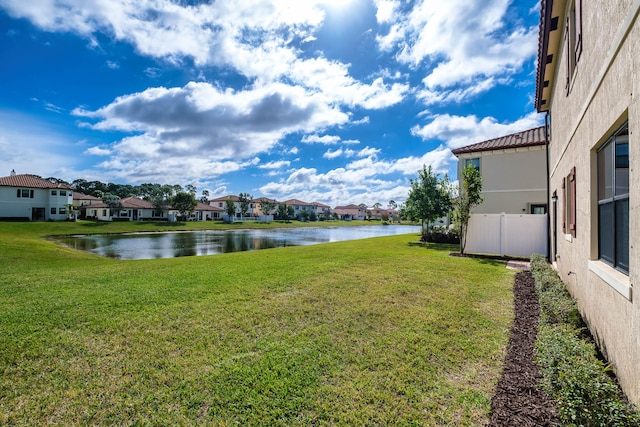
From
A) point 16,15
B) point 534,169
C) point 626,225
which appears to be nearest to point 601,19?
point 626,225

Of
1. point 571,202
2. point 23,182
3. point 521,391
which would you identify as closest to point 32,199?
point 23,182

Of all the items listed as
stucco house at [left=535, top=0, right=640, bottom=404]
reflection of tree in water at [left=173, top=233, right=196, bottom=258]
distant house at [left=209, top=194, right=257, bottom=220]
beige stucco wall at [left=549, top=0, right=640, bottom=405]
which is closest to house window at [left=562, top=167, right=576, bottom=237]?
stucco house at [left=535, top=0, right=640, bottom=404]

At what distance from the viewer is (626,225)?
3.16 metres

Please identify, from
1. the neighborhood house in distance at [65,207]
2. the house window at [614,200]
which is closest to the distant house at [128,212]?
the neighborhood house in distance at [65,207]

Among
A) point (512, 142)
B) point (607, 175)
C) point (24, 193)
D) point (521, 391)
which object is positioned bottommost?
point (521, 391)

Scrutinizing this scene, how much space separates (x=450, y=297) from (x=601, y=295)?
3249 millimetres

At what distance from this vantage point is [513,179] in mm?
19156

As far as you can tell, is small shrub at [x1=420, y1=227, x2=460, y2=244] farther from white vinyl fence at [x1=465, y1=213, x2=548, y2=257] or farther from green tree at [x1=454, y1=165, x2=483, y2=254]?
green tree at [x1=454, y1=165, x2=483, y2=254]

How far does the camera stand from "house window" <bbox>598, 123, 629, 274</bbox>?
319cm

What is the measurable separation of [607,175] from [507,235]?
10999mm

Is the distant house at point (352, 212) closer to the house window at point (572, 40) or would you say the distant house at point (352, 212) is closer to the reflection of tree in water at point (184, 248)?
the reflection of tree in water at point (184, 248)

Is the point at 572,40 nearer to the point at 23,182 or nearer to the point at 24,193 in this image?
the point at 24,193

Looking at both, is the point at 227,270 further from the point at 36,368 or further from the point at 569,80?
the point at 569,80

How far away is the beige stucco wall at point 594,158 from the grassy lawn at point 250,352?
1.25 m
